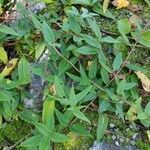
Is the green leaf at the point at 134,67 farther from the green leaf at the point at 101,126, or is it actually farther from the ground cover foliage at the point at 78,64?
the green leaf at the point at 101,126

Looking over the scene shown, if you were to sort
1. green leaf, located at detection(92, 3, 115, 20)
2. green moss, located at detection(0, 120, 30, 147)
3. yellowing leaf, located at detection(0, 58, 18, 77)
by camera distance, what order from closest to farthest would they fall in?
1. green moss, located at detection(0, 120, 30, 147)
2. yellowing leaf, located at detection(0, 58, 18, 77)
3. green leaf, located at detection(92, 3, 115, 20)

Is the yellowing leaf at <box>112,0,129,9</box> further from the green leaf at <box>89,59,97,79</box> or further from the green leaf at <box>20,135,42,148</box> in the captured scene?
the green leaf at <box>20,135,42,148</box>

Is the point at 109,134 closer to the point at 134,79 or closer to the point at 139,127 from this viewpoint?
the point at 139,127

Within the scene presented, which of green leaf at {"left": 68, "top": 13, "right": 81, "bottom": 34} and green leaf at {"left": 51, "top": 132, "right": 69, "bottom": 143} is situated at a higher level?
green leaf at {"left": 68, "top": 13, "right": 81, "bottom": 34}

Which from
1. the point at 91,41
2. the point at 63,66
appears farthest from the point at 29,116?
the point at 91,41

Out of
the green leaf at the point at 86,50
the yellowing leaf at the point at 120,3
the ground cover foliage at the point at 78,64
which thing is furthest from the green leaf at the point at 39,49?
the yellowing leaf at the point at 120,3

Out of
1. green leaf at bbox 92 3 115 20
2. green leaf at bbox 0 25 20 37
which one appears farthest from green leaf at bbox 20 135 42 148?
green leaf at bbox 92 3 115 20

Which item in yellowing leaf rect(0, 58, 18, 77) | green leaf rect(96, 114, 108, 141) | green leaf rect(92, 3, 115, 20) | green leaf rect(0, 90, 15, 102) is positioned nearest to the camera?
green leaf rect(0, 90, 15, 102)

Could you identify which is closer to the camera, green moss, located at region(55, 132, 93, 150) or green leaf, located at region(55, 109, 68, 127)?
green leaf, located at region(55, 109, 68, 127)
